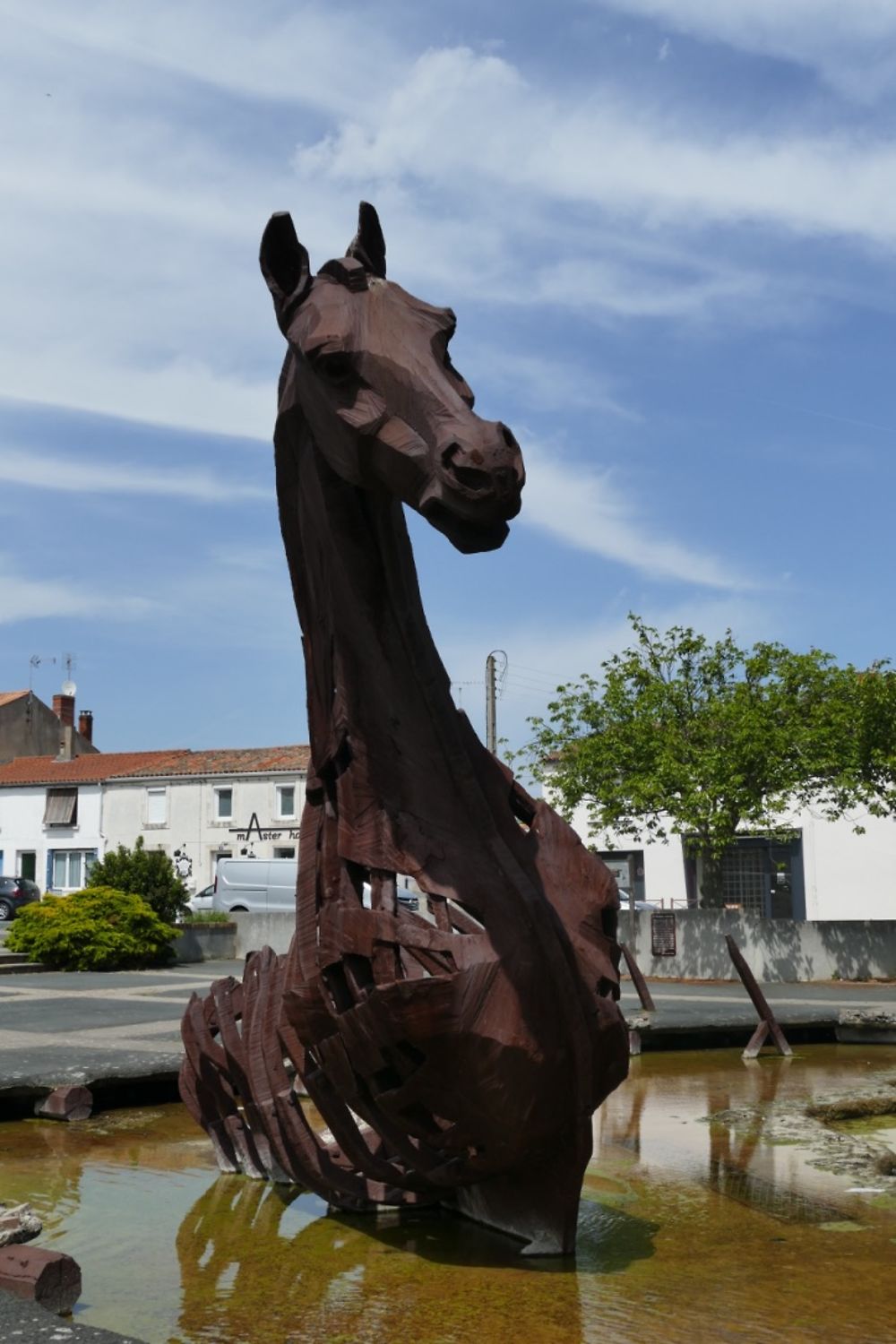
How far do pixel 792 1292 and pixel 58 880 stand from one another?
5028 centimetres

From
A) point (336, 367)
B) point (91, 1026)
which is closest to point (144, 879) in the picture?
point (91, 1026)

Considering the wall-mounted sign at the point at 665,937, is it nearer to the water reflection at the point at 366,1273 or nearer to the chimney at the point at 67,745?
the water reflection at the point at 366,1273

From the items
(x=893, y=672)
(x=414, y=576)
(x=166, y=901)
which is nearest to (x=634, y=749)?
(x=893, y=672)

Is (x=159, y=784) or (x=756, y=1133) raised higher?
(x=159, y=784)

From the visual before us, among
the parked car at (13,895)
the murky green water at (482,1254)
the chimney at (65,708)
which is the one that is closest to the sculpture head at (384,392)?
the murky green water at (482,1254)

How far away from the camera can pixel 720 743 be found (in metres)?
23.3

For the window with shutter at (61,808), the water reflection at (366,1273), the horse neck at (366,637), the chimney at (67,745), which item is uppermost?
the chimney at (67,745)

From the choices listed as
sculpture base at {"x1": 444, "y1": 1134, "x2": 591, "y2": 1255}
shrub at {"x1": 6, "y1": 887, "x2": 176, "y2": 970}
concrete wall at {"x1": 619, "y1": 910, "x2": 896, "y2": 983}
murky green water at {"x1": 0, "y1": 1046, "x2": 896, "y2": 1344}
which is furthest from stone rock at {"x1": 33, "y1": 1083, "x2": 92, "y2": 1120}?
shrub at {"x1": 6, "y1": 887, "x2": 176, "y2": 970}

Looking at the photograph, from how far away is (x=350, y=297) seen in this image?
4363 mm

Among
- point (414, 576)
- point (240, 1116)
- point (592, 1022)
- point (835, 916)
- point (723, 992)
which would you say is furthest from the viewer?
point (835, 916)

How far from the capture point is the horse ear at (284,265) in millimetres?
4520

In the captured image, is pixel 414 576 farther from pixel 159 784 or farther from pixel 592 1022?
pixel 159 784

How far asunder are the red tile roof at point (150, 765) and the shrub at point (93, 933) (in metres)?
23.2

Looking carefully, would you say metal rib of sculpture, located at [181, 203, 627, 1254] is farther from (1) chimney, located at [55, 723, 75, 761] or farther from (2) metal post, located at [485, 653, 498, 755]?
(1) chimney, located at [55, 723, 75, 761]
